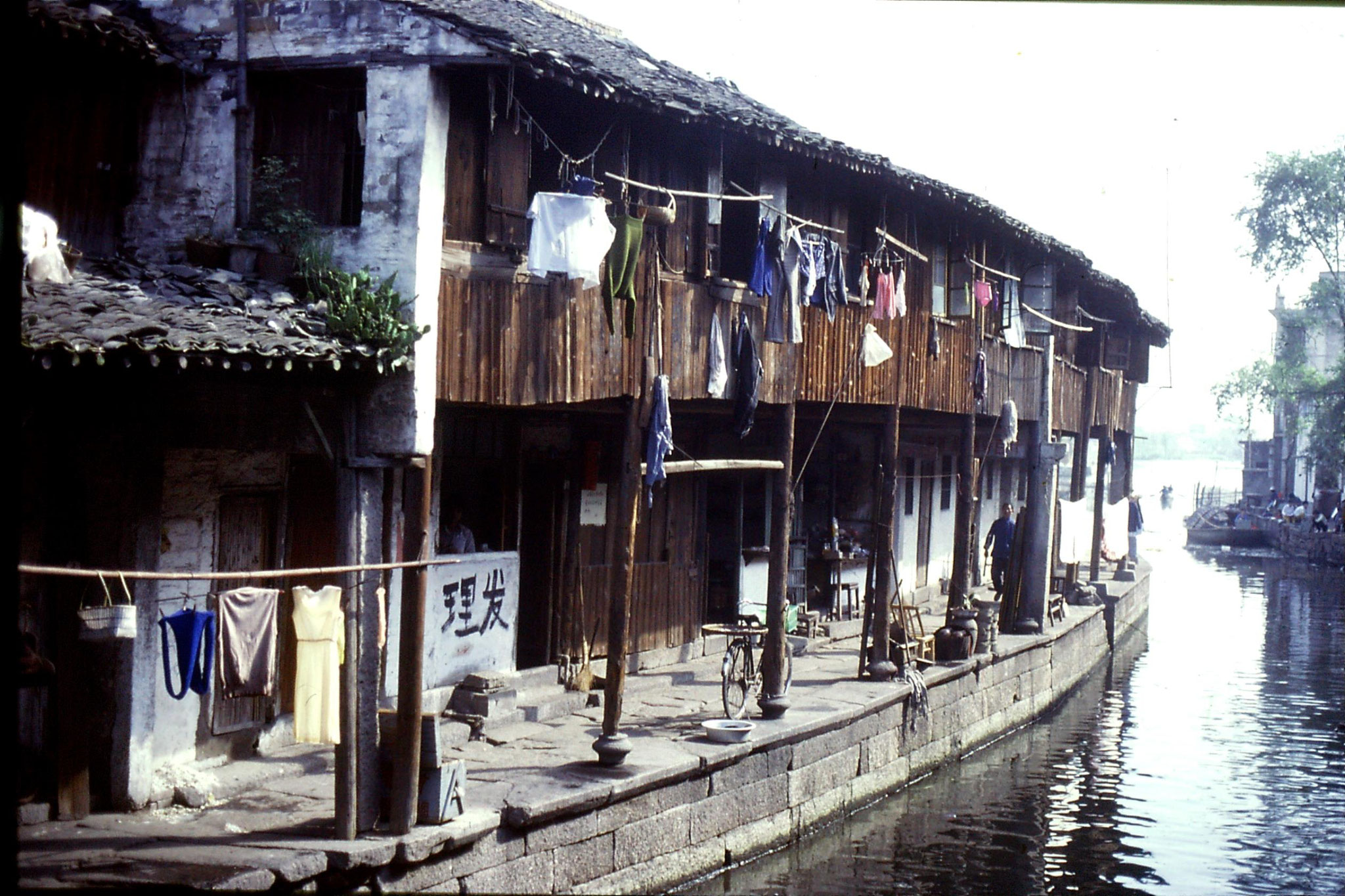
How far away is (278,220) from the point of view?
416 inches

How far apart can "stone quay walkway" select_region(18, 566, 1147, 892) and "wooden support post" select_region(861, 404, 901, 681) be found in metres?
1.95

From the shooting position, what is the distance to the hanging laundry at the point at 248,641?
8703mm

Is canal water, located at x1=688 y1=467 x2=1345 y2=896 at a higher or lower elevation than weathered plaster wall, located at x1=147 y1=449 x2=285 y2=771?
lower

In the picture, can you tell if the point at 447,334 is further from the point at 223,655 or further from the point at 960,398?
the point at 960,398

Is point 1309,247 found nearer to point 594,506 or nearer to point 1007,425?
point 1007,425

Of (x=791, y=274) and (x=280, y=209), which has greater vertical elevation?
(x=791, y=274)

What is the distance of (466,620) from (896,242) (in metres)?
7.20

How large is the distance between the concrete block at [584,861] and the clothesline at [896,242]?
28.1 ft

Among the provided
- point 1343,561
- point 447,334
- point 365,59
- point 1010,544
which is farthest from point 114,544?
point 1343,561

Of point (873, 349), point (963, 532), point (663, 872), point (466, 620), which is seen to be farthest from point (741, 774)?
point (963, 532)

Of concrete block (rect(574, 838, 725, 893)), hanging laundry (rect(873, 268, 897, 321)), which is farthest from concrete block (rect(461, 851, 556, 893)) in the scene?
hanging laundry (rect(873, 268, 897, 321))

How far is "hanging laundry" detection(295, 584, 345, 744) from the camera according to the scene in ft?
30.1

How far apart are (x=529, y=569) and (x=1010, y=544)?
1138cm

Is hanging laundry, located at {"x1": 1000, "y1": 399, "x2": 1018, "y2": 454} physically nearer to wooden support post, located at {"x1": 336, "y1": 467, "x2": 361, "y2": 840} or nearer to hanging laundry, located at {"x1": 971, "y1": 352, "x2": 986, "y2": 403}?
hanging laundry, located at {"x1": 971, "y1": 352, "x2": 986, "y2": 403}
